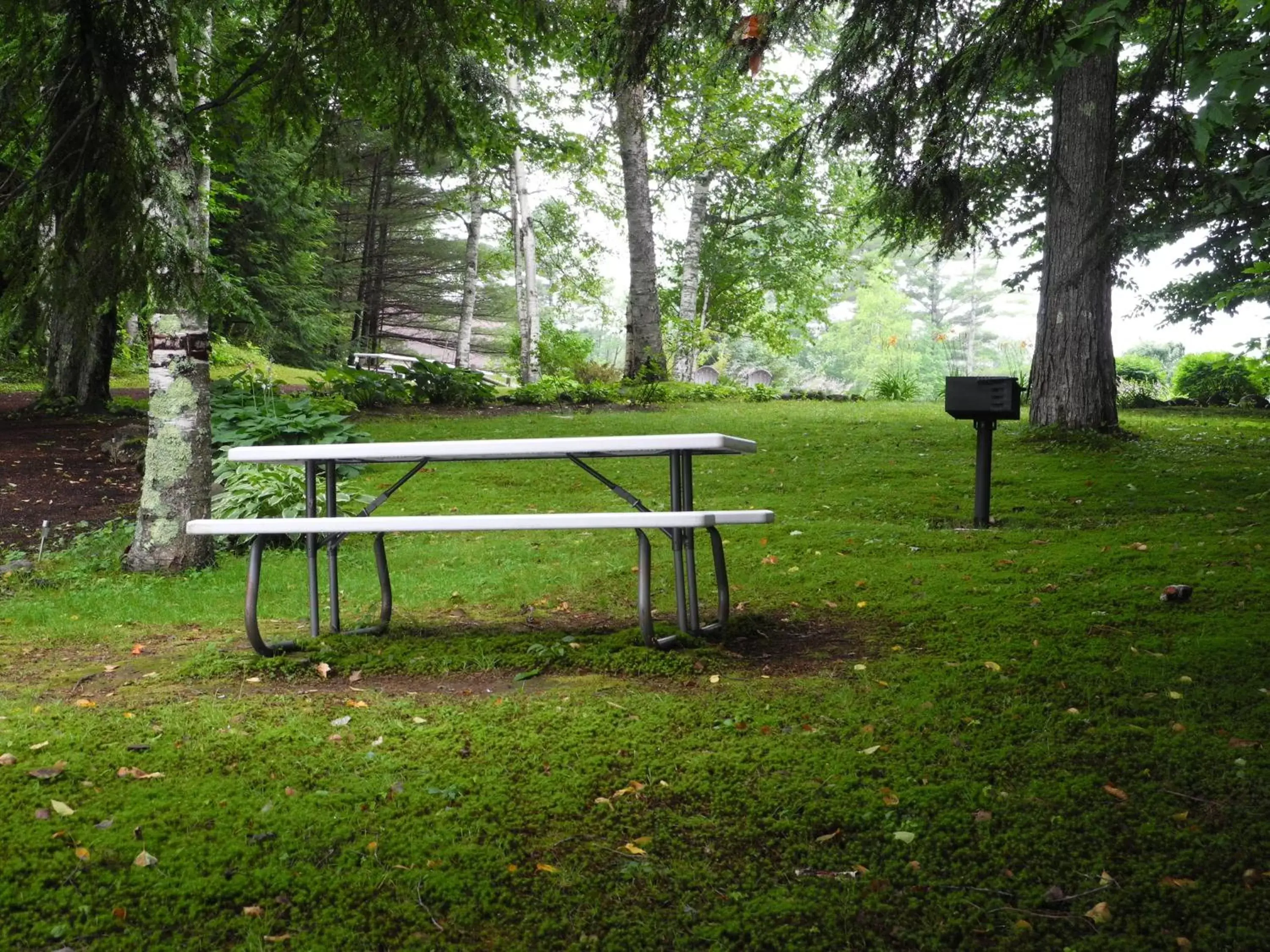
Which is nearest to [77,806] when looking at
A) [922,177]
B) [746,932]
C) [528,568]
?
[746,932]

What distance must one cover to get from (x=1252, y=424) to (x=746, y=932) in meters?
12.6

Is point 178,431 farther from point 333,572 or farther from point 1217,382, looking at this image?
point 1217,382

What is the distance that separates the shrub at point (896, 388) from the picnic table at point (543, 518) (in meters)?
14.2

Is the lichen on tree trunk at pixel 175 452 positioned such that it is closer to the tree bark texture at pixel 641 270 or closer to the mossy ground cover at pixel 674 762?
the mossy ground cover at pixel 674 762

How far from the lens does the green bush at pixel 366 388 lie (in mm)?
12203

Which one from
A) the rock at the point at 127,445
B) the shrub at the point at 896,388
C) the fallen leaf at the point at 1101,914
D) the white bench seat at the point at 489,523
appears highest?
the shrub at the point at 896,388

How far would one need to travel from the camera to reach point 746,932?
2.01 meters

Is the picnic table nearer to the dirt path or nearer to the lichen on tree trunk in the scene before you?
the lichen on tree trunk

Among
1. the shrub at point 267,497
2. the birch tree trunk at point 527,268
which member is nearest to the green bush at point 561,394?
the birch tree trunk at point 527,268

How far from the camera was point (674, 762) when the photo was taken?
279 cm

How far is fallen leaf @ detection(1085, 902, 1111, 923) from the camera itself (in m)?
2.02

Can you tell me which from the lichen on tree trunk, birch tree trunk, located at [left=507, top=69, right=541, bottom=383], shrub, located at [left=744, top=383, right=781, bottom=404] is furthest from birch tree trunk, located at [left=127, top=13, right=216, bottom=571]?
birch tree trunk, located at [left=507, top=69, right=541, bottom=383]

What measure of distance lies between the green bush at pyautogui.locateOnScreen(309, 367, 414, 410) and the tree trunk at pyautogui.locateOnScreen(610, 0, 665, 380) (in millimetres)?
3745

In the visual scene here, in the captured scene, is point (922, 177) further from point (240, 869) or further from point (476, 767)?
point (240, 869)
